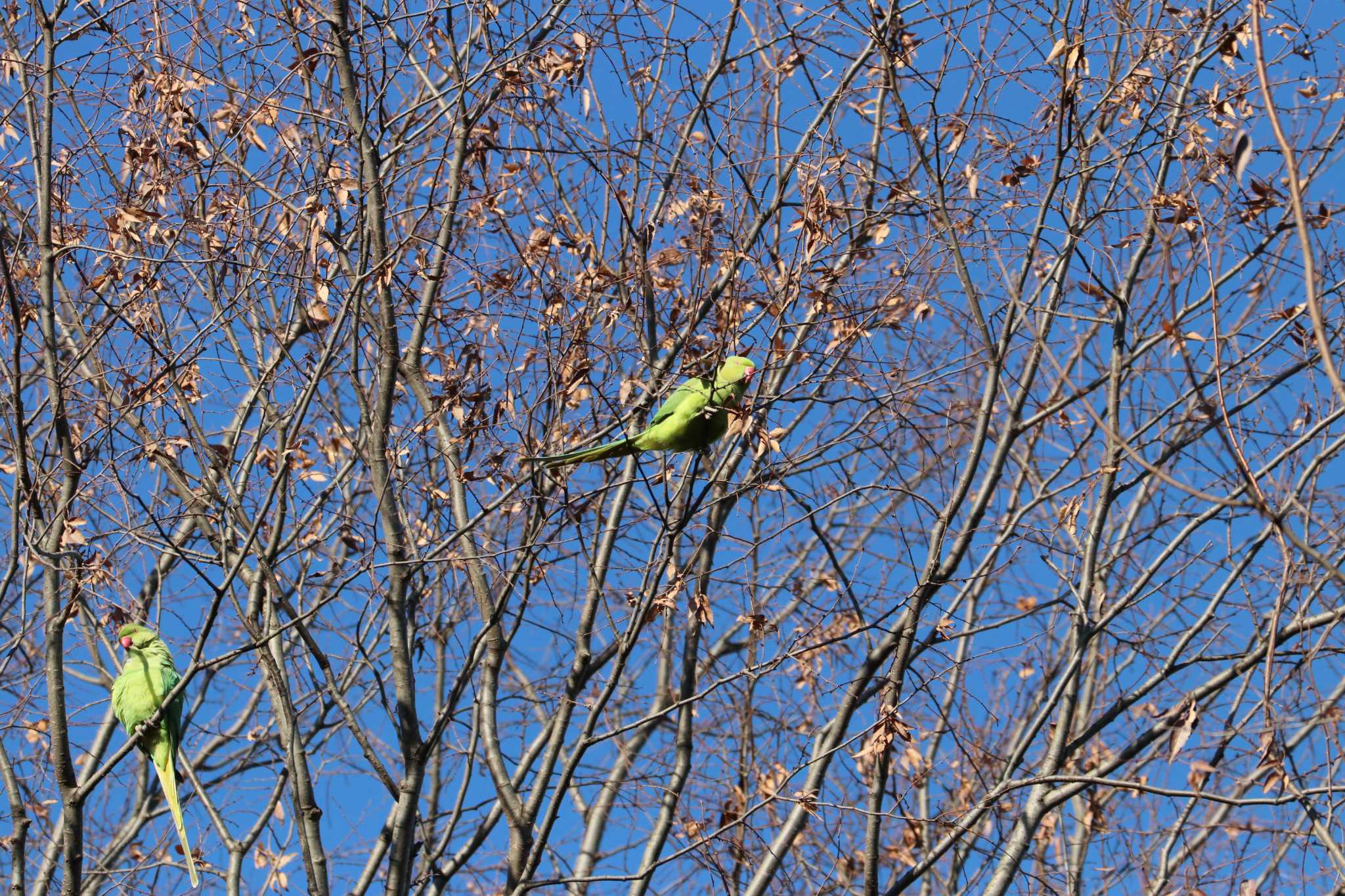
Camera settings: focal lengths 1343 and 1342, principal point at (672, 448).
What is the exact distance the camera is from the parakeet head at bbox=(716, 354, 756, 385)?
4891 mm

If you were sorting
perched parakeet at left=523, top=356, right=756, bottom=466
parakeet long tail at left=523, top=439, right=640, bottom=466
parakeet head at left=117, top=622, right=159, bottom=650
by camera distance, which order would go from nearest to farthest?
perched parakeet at left=523, top=356, right=756, bottom=466
parakeet long tail at left=523, top=439, right=640, bottom=466
parakeet head at left=117, top=622, right=159, bottom=650

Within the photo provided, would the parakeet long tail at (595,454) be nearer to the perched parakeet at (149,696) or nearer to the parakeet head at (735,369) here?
the parakeet head at (735,369)

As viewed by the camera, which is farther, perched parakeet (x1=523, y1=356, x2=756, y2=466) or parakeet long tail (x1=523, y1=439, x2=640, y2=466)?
parakeet long tail (x1=523, y1=439, x2=640, y2=466)

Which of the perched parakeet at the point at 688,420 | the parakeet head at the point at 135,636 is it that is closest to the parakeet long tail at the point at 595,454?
the perched parakeet at the point at 688,420

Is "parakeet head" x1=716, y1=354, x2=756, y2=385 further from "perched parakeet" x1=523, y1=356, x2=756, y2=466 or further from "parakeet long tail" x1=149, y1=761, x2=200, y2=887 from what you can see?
"parakeet long tail" x1=149, y1=761, x2=200, y2=887

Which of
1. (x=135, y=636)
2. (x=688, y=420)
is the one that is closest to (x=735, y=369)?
(x=688, y=420)

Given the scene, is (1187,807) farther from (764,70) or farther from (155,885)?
(155,885)

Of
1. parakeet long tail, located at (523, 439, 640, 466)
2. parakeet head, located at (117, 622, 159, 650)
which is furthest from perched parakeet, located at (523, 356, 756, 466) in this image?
parakeet head, located at (117, 622, 159, 650)

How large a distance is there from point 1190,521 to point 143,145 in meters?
4.32

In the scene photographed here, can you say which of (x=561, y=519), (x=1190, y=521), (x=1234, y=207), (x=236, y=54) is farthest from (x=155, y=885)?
(x=1234, y=207)

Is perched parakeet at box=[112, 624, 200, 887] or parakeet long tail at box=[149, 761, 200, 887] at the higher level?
perched parakeet at box=[112, 624, 200, 887]

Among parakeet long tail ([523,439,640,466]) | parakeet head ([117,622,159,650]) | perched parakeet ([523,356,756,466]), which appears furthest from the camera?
parakeet head ([117,622,159,650])

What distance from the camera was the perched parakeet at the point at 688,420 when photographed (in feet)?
15.8

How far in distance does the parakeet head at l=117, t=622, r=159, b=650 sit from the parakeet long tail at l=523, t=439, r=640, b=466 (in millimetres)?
Answer: 1900
